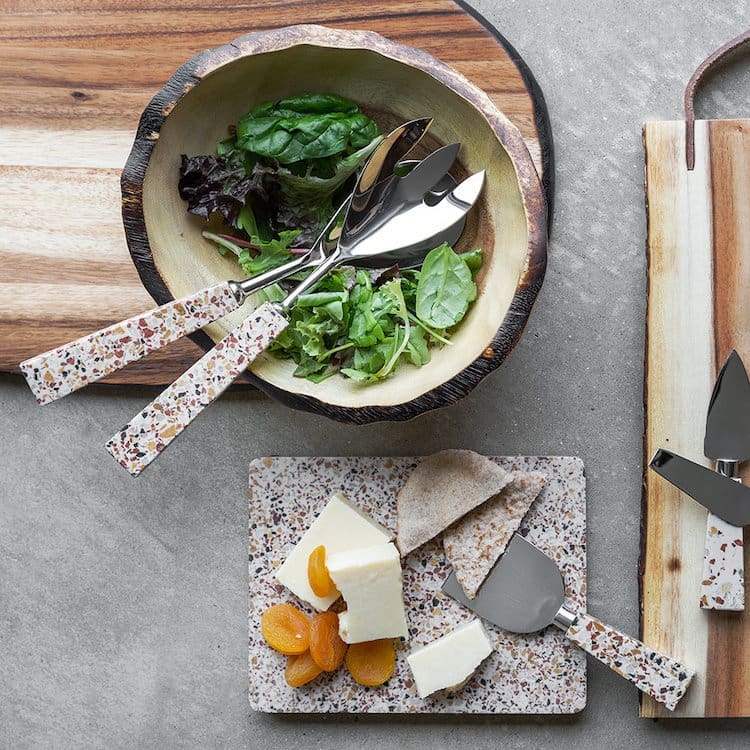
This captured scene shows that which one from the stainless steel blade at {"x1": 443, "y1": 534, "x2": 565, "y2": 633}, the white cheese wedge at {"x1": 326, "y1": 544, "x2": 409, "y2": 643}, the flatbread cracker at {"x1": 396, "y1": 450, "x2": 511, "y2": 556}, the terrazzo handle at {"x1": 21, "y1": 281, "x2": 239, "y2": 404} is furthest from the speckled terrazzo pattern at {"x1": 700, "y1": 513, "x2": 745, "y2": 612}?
the terrazzo handle at {"x1": 21, "y1": 281, "x2": 239, "y2": 404}

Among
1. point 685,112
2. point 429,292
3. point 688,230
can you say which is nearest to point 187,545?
point 429,292

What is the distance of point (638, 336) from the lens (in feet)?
4.35

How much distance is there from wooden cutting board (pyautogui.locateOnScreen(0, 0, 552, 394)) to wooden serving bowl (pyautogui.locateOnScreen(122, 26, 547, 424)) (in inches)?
5.4

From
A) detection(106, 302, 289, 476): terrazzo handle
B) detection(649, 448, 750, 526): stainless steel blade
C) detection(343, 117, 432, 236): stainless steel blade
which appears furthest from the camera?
detection(649, 448, 750, 526): stainless steel blade

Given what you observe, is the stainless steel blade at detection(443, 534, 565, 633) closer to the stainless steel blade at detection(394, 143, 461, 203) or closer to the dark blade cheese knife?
the dark blade cheese knife

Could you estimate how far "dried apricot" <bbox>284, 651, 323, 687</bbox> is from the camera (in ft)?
4.30

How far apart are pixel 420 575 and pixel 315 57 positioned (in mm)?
801

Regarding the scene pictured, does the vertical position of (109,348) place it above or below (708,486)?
above

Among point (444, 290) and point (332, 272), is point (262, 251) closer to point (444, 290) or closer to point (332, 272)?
point (332, 272)

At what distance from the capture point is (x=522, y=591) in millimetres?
1302

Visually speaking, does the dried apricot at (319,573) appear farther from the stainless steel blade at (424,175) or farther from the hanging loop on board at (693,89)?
the hanging loop on board at (693,89)

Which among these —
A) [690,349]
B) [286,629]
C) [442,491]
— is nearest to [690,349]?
[690,349]

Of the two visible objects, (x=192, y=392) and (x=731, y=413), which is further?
(x=731, y=413)

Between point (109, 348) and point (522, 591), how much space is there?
2.40ft
